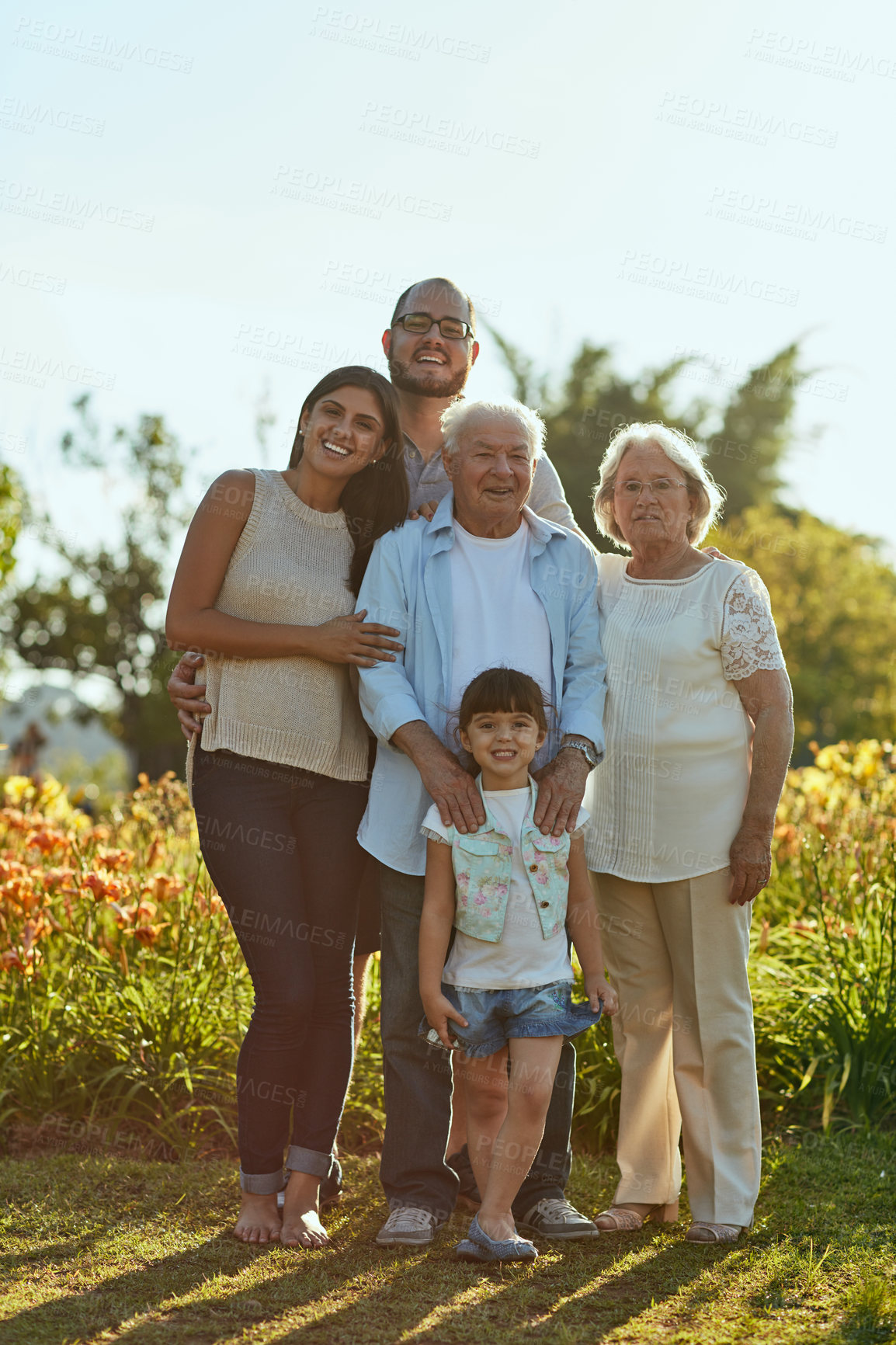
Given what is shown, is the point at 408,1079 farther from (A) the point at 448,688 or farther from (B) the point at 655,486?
(B) the point at 655,486

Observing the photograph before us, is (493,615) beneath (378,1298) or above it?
above

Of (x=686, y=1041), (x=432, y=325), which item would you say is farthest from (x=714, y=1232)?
(x=432, y=325)

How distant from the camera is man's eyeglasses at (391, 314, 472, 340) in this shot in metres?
4.05

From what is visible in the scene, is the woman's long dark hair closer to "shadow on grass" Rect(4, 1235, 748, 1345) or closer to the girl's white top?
the girl's white top

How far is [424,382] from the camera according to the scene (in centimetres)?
404

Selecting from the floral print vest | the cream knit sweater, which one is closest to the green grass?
the floral print vest

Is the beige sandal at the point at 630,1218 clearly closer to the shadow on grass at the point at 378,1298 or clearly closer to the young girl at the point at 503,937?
the shadow on grass at the point at 378,1298

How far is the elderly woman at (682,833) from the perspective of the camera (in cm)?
340

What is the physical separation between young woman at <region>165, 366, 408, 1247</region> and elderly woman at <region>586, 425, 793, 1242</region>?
0.79 meters

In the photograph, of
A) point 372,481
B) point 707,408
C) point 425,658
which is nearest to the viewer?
point 425,658

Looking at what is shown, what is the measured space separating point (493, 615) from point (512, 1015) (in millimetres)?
1143

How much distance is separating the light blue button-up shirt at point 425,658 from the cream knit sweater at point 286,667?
111mm

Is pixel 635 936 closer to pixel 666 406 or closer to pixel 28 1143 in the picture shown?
pixel 28 1143

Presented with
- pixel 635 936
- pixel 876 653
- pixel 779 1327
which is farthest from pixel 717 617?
pixel 876 653
